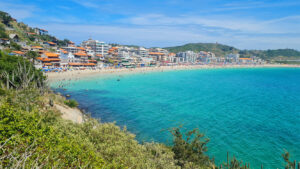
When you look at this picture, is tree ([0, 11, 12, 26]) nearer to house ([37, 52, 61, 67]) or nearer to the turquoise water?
house ([37, 52, 61, 67])

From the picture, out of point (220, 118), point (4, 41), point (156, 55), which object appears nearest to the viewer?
point (220, 118)

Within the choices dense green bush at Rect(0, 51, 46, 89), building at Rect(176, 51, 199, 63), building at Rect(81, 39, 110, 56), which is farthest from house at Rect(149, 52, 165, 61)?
dense green bush at Rect(0, 51, 46, 89)

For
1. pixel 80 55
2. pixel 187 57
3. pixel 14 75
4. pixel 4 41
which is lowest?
pixel 14 75

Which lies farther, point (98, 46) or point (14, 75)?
point (98, 46)

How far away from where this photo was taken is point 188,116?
109ft

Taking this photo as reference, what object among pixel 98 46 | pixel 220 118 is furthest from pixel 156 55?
pixel 220 118

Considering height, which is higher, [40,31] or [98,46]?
[40,31]

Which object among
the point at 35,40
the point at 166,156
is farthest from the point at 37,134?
the point at 35,40

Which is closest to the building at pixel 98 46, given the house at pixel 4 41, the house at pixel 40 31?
the house at pixel 40 31

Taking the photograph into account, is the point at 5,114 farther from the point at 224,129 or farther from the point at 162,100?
the point at 162,100

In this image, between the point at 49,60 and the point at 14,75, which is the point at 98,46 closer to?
the point at 49,60

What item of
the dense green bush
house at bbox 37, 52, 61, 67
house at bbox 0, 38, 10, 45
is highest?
house at bbox 0, 38, 10, 45

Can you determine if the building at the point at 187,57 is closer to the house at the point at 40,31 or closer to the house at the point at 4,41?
the house at the point at 40,31

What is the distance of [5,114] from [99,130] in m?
6.72
